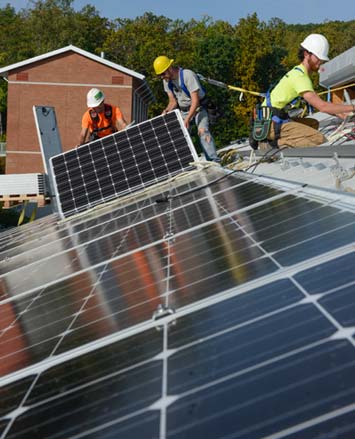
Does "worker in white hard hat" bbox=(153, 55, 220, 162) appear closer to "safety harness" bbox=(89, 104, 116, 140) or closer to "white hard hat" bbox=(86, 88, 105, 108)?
"white hard hat" bbox=(86, 88, 105, 108)

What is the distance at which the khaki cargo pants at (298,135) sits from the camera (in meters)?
9.98

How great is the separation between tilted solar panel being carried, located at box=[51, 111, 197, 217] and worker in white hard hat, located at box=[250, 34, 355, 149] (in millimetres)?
1384

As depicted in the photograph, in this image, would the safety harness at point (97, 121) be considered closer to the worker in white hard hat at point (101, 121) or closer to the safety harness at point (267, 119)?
the worker in white hard hat at point (101, 121)

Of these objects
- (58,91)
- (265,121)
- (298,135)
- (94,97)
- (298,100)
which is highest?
(58,91)

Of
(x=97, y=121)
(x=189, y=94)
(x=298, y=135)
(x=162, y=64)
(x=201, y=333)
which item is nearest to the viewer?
(x=201, y=333)

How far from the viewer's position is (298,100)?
9.86 meters

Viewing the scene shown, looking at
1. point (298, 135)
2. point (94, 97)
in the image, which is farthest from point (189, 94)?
point (298, 135)

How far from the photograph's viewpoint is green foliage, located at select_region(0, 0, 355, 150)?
6179cm

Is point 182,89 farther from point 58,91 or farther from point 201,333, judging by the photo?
point 58,91

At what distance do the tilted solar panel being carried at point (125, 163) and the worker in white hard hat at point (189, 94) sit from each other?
1.37 feet

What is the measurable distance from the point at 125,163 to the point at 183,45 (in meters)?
65.1

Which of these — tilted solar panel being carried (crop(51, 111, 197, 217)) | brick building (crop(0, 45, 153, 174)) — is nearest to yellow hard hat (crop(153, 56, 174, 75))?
tilted solar panel being carried (crop(51, 111, 197, 217))

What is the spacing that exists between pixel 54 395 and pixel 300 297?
1137 millimetres

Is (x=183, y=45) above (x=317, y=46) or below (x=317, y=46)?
above
